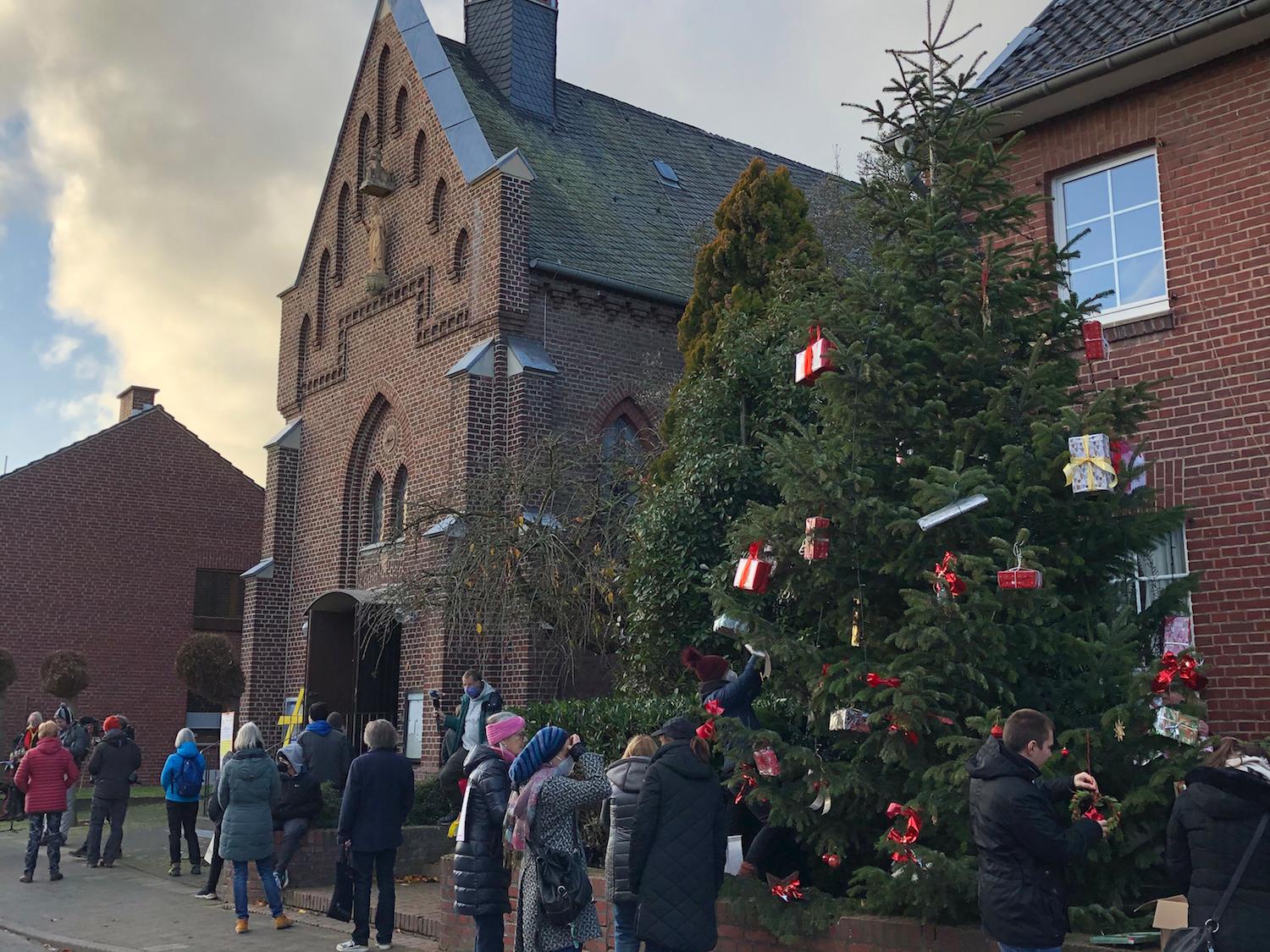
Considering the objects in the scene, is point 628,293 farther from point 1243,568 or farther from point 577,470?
point 1243,568

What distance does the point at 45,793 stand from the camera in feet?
49.2

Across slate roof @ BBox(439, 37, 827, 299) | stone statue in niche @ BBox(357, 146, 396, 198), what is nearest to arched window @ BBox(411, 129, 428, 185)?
stone statue in niche @ BBox(357, 146, 396, 198)

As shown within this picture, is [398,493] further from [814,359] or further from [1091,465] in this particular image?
[1091,465]

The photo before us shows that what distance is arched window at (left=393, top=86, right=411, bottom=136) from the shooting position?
2277 centimetres

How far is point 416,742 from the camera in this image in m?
19.2

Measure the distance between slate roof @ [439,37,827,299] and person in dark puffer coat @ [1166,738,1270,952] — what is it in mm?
15502

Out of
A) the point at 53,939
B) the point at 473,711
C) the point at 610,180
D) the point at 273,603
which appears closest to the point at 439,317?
the point at 610,180

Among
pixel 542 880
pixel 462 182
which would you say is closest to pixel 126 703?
pixel 462 182

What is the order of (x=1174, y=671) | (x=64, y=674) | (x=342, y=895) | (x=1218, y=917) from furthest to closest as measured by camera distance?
(x=64, y=674) → (x=342, y=895) → (x=1174, y=671) → (x=1218, y=917)

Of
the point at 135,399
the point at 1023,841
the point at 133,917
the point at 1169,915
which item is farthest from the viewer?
the point at 135,399

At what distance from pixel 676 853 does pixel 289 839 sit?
7316 millimetres

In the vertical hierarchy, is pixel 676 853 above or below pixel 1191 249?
below

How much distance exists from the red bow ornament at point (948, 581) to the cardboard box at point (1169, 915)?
72.5 inches

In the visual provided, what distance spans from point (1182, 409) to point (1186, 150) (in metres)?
2.26
